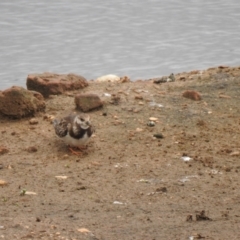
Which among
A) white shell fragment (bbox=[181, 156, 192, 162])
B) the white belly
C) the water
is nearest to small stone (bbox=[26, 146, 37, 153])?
the white belly

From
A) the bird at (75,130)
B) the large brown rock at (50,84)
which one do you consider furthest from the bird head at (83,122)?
the large brown rock at (50,84)

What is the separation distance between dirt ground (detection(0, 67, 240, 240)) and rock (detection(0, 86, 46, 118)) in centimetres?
14

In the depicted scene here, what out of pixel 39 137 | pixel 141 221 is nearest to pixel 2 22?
pixel 39 137

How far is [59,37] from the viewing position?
53.2 ft

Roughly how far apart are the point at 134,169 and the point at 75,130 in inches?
32.7

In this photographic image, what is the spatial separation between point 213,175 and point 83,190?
1.24 metres

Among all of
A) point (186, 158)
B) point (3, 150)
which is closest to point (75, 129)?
point (3, 150)

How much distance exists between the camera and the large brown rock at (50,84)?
1113 cm

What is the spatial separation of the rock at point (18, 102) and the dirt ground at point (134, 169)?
0.14m

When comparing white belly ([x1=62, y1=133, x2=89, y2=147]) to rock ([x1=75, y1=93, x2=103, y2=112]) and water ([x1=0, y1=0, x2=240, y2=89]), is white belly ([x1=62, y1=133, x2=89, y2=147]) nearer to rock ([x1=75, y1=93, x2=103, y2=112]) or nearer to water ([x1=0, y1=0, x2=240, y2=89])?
rock ([x1=75, y1=93, x2=103, y2=112])

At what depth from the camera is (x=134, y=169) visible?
9047 mm

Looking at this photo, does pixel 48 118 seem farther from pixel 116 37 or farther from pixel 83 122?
pixel 116 37

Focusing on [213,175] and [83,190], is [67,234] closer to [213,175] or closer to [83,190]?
[83,190]

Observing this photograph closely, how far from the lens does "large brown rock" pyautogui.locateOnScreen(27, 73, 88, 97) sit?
11133 millimetres
